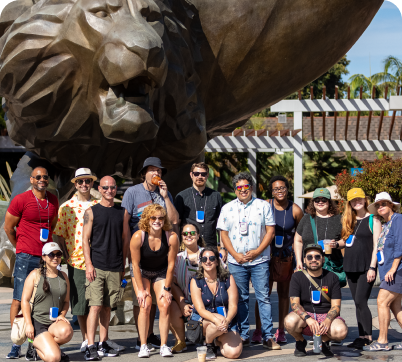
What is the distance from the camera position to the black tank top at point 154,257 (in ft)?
16.7

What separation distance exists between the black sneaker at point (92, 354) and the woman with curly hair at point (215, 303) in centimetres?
88

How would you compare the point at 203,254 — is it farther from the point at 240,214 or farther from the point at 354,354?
the point at 354,354

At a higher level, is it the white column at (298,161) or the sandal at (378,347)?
the white column at (298,161)

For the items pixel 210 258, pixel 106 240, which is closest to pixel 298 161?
pixel 210 258

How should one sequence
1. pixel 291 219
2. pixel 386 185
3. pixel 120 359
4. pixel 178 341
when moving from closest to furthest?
pixel 120 359 → pixel 178 341 → pixel 291 219 → pixel 386 185

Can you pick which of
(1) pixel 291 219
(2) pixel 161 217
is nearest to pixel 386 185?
(1) pixel 291 219

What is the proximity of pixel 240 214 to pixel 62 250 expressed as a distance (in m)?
1.60

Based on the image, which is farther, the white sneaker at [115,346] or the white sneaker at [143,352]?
the white sneaker at [115,346]

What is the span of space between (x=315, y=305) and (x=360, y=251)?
2.24ft

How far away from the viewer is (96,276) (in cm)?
503

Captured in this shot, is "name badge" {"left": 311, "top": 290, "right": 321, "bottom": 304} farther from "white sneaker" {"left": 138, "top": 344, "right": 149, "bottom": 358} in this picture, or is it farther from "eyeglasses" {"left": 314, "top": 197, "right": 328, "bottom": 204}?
"white sneaker" {"left": 138, "top": 344, "right": 149, "bottom": 358}

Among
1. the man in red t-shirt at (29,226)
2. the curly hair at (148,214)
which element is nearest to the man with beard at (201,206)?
the curly hair at (148,214)

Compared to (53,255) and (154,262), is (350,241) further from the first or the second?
(53,255)

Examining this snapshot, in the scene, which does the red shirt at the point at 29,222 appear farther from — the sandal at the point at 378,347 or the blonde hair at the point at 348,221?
the sandal at the point at 378,347
